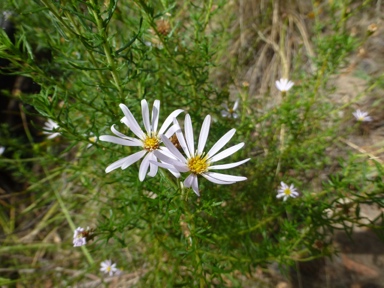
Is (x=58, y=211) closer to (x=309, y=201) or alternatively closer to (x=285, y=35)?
(x=309, y=201)

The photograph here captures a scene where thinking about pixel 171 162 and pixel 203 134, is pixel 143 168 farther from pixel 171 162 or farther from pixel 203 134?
pixel 203 134

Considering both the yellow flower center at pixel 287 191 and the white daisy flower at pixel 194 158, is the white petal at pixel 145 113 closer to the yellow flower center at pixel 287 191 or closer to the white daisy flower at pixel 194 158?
the white daisy flower at pixel 194 158

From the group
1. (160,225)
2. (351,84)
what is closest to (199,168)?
(160,225)

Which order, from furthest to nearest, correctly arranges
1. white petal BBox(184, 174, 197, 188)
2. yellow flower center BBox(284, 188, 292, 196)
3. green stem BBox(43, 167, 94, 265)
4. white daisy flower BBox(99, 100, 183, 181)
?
green stem BBox(43, 167, 94, 265), yellow flower center BBox(284, 188, 292, 196), white daisy flower BBox(99, 100, 183, 181), white petal BBox(184, 174, 197, 188)

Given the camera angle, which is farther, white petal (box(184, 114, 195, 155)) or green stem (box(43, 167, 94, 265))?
green stem (box(43, 167, 94, 265))

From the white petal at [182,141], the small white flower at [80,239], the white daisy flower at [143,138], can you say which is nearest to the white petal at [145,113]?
the white daisy flower at [143,138]

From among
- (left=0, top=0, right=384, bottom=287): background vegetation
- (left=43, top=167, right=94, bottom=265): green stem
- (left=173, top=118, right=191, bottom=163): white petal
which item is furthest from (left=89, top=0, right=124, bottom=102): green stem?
(left=43, top=167, right=94, bottom=265): green stem

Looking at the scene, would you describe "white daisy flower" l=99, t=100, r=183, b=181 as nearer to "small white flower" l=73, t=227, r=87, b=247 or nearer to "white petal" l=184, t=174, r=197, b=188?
Result: "white petal" l=184, t=174, r=197, b=188
